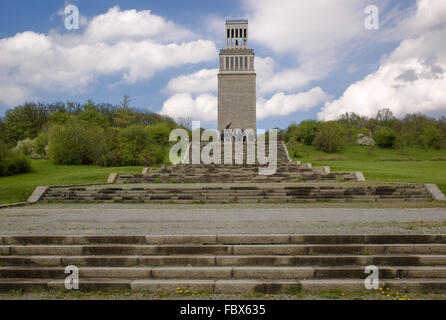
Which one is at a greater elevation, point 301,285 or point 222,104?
point 222,104

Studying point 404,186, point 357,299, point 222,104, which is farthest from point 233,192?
point 222,104

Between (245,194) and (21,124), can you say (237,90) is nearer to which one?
(245,194)

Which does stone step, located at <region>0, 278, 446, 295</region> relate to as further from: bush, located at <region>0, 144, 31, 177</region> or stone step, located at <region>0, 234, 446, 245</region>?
bush, located at <region>0, 144, 31, 177</region>

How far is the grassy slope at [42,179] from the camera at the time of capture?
12.7m

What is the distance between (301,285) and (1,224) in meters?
6.91

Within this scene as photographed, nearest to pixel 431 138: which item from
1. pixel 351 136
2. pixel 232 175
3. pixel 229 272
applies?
pixel 351 136

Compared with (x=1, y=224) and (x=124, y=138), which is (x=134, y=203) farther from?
(x=124, y=138)

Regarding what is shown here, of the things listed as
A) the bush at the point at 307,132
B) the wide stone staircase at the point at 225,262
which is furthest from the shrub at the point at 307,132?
the wide stone staircase at the point at 225,262

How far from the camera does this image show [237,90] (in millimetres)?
39500

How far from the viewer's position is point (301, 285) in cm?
A: 431

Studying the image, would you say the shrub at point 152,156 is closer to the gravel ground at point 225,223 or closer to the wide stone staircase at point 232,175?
the wide stone staircase at point 232,175

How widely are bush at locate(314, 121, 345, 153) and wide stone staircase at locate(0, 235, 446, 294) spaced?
102 feet

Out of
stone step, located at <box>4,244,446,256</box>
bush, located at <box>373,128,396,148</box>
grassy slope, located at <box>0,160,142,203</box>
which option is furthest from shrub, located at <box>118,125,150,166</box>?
bush, located at <box>373,128,396,148</box>
